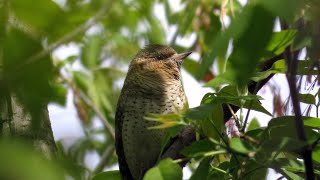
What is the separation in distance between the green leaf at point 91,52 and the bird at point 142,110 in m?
0.75

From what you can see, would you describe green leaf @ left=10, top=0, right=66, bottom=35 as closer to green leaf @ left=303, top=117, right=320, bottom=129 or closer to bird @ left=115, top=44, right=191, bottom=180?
green leaf @ left=303, top=117, right=320, bottom=129

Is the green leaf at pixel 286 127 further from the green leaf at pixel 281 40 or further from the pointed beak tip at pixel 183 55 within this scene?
the pointed beak tip at pixel 183 55

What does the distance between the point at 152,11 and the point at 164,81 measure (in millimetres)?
1399

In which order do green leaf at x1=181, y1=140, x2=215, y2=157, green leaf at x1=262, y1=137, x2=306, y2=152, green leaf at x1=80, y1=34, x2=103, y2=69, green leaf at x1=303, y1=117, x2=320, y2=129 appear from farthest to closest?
green leaf at x1=80, y1=34, x2=103, y2=69
green leaf at x1=303, y1=117, x2=320, y2=129
green leaf at x1=181, y1=140, x2=215, y2=157
green leaf at x1=262, y1=137, x2=306, y2=152

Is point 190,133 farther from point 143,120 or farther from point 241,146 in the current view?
point 143,120

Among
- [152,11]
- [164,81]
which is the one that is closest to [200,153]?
[164,81]

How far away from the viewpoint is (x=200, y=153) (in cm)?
171

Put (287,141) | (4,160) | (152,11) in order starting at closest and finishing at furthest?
1. (4,160)
2. (287,141)
3. (152,11)

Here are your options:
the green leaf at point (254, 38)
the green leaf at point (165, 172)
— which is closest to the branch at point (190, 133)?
the green leaf at point (165, 172)

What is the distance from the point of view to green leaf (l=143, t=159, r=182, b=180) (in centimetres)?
160

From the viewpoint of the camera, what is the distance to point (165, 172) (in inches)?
64.3

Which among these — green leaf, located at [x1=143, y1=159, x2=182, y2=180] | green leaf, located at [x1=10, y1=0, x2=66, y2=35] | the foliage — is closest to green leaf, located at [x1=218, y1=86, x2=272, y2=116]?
the foliage

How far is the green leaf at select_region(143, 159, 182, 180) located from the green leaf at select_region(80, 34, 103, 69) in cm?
354

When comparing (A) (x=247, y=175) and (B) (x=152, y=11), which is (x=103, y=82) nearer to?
(B) (x=152, y=11)
